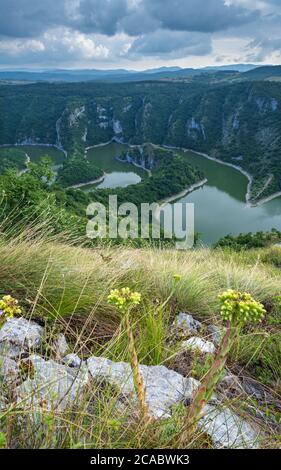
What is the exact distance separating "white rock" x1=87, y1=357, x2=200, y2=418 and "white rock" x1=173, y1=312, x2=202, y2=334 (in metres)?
0.58

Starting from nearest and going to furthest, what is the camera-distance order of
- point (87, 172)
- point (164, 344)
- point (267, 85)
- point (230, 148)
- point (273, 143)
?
point (164, 344)
point (87, 172)
point (273, 143)
point (230, 148)
point (267, 85)

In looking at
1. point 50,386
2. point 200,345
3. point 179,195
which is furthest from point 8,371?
point 179,195

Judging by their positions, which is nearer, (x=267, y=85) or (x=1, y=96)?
(x=267, y=85)

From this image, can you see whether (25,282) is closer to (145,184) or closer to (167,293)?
(167,293)

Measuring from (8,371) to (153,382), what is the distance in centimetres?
65

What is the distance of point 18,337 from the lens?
1971 mm

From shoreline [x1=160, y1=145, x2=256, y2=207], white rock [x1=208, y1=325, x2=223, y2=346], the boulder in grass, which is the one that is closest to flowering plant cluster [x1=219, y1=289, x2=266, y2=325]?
the boulder in grass

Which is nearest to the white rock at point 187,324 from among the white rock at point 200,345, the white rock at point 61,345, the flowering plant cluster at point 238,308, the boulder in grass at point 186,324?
the boulder in grass at point 186,324

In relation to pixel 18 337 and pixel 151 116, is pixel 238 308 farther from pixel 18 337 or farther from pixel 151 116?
pixel 151 116

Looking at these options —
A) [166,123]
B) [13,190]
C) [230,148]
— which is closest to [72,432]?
[13,190]

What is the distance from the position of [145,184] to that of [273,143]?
4528 centimetres

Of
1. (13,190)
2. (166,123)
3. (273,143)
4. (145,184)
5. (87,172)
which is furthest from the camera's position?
(166,123)

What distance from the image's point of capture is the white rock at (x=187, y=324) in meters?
2.48

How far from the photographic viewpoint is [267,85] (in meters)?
127
